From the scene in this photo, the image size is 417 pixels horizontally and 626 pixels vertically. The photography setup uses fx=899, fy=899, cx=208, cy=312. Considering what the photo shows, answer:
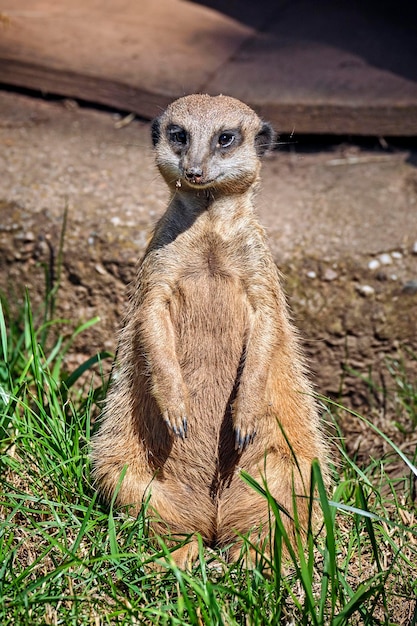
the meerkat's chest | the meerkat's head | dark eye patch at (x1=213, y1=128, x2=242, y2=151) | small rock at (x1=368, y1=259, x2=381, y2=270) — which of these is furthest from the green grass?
small rock at (x1=368, y1=259, x2=381, y2=270)

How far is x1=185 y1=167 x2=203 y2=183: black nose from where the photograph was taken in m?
3.19

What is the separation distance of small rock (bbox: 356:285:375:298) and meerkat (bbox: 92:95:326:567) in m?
1.41

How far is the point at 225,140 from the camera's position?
11.4ft

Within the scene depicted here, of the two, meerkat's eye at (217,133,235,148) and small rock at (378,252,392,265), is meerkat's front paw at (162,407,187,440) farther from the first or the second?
small rock at (378,252,392,265)

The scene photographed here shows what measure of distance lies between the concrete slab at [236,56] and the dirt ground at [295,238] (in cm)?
29

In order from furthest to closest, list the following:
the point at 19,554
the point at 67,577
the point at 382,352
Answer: the point at 382,352, the point at 19,554, the point at 67,577

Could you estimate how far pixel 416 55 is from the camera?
244 inches

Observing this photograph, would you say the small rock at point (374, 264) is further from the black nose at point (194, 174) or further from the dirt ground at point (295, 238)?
the black nose at point (194, 174)

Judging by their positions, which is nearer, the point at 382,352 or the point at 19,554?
the point at 19,554

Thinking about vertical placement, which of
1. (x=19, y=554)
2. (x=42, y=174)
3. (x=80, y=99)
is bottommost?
(x=19, y=554)

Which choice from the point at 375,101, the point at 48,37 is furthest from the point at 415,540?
the point at 48,37

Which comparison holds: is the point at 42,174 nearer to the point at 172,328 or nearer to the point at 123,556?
the point at 172,328

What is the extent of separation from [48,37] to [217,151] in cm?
344

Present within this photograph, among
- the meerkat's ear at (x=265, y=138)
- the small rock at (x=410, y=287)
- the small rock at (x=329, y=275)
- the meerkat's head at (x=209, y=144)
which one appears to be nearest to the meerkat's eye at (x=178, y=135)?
the meerkat's head at (x=209, y=144)
